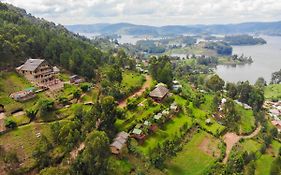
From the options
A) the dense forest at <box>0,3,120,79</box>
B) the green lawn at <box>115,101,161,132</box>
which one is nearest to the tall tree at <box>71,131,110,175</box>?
the green lawn at <box>115,101,161,132</box>

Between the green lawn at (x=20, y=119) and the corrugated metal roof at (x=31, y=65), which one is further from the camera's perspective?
the corrugated metal roof at (x=31, y=65)

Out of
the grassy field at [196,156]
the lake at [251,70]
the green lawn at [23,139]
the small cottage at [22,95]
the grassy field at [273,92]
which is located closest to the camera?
the green lawn at [23,139]

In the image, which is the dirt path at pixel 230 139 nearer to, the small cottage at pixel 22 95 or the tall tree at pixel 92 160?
the tall tree at pixel 92 160

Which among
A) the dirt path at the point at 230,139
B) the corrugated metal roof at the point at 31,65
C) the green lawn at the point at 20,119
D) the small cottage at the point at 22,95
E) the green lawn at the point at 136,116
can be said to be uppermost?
the corrugated metal roof at the point at 31,65

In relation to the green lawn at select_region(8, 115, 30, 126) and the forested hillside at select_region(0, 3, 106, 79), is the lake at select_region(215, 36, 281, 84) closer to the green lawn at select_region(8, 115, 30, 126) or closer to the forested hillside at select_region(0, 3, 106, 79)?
the forested hillside at select_region(0, 3, 106, 79)

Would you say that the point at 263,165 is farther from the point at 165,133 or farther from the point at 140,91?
the point at 140,91

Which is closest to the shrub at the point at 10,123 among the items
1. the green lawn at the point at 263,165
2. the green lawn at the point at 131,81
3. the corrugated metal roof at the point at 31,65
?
the corrugated metal roof at the point at 31,65

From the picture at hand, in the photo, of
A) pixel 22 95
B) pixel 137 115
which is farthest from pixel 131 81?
pixel 22 95
